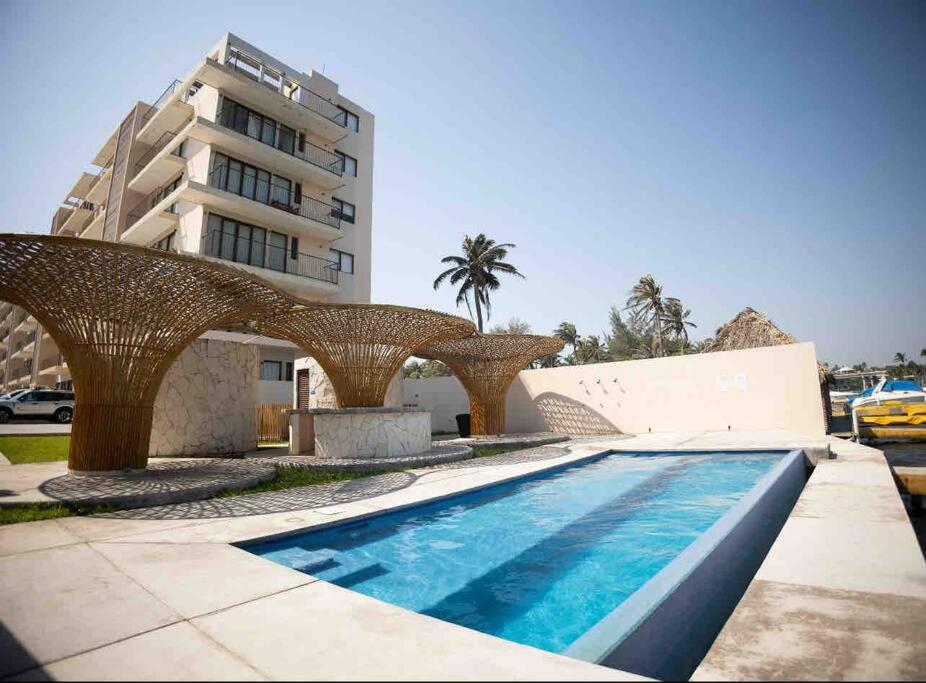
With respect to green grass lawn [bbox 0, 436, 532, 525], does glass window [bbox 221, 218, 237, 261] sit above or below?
above

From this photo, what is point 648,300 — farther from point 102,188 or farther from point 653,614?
point 102,188

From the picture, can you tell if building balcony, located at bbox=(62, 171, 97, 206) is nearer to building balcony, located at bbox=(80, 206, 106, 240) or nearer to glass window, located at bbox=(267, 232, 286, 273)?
building balcony, located at bbox=(80, 206, 106, 240)

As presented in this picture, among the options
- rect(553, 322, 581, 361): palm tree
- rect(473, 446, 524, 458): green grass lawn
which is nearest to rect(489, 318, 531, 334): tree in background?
rect(553, 322, 581, 361): palm tree

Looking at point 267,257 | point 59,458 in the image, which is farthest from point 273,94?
point 59,458

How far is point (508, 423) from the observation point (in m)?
19.2

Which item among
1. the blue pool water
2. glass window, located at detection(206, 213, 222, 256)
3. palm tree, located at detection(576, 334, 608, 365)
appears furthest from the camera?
palm tree, located at detection(576, 334, 608, 365)

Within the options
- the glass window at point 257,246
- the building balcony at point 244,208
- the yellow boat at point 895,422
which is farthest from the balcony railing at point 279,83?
the yellow boat at point 895,422

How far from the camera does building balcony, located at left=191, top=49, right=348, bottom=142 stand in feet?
57.9

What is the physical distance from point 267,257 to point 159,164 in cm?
625

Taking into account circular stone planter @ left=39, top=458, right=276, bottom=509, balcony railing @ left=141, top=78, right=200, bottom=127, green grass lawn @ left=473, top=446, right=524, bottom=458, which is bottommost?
green grass lawn @ left=473, top=446, right=524, bottom=458

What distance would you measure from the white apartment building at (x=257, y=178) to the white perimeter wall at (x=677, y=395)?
31.3 feet

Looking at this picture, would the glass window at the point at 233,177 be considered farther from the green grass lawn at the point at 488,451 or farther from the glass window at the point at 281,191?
the green grass lawn at the point at 488,451

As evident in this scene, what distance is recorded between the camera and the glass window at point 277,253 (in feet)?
63.6

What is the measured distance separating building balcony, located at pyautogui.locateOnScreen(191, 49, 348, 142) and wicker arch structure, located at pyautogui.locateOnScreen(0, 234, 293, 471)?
14997 millimetres
